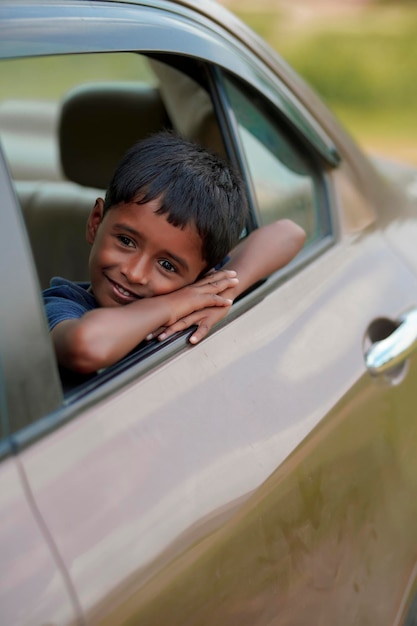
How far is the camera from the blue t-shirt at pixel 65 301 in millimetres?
1968

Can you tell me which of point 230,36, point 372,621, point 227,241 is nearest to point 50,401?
point 227,241

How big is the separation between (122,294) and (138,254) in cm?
9

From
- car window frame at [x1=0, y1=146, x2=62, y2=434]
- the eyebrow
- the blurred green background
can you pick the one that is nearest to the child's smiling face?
the eyebrow

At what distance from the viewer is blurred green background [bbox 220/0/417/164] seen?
9.74 m

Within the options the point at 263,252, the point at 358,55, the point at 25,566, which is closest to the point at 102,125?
the point at 263,252

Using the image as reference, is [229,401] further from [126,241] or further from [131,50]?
[131,50]

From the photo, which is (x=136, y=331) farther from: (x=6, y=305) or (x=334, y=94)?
(x=334, y=94)

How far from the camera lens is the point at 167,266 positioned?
7.26 feet

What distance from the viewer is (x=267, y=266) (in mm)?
2318

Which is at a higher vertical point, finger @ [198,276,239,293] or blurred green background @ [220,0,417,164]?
blurred green background @ [220,0,417,164]

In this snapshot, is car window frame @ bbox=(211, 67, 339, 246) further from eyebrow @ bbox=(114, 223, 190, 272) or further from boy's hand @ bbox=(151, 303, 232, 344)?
boy's hand @ bbox=(151, 303, 232, 344)

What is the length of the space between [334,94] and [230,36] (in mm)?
8609

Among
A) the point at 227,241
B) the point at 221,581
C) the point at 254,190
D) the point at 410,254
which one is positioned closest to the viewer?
the point at 221,581

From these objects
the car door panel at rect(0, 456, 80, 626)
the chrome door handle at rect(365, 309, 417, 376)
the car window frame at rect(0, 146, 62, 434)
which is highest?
the car window frame at rect(0, 146, 62, 434)
